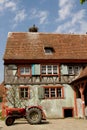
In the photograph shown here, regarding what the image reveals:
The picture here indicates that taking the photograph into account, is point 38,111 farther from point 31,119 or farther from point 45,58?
point 45,58

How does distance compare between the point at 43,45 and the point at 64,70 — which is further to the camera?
the point at 43,45

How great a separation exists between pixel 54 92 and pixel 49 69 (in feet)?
8.30

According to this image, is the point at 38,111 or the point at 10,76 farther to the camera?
the point at 10,76

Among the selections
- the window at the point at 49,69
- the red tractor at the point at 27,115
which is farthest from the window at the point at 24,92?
the red tractor at the point at 27,115

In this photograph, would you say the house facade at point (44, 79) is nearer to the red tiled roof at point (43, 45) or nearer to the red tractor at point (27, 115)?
the red tiled roof at point (43, 45)

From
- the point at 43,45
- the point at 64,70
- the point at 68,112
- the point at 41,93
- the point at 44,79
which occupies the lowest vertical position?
the point at 68,112

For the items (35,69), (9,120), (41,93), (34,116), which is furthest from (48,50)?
(9,120)

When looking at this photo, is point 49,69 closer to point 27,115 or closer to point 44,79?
point 44,79

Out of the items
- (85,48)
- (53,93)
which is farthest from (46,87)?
(85,48)

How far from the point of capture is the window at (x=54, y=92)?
27.0 metres

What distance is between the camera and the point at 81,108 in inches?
1001

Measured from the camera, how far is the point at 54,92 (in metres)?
27.1

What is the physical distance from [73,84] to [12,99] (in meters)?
6.57

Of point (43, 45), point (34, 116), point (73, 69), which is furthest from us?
point (43, 45)
